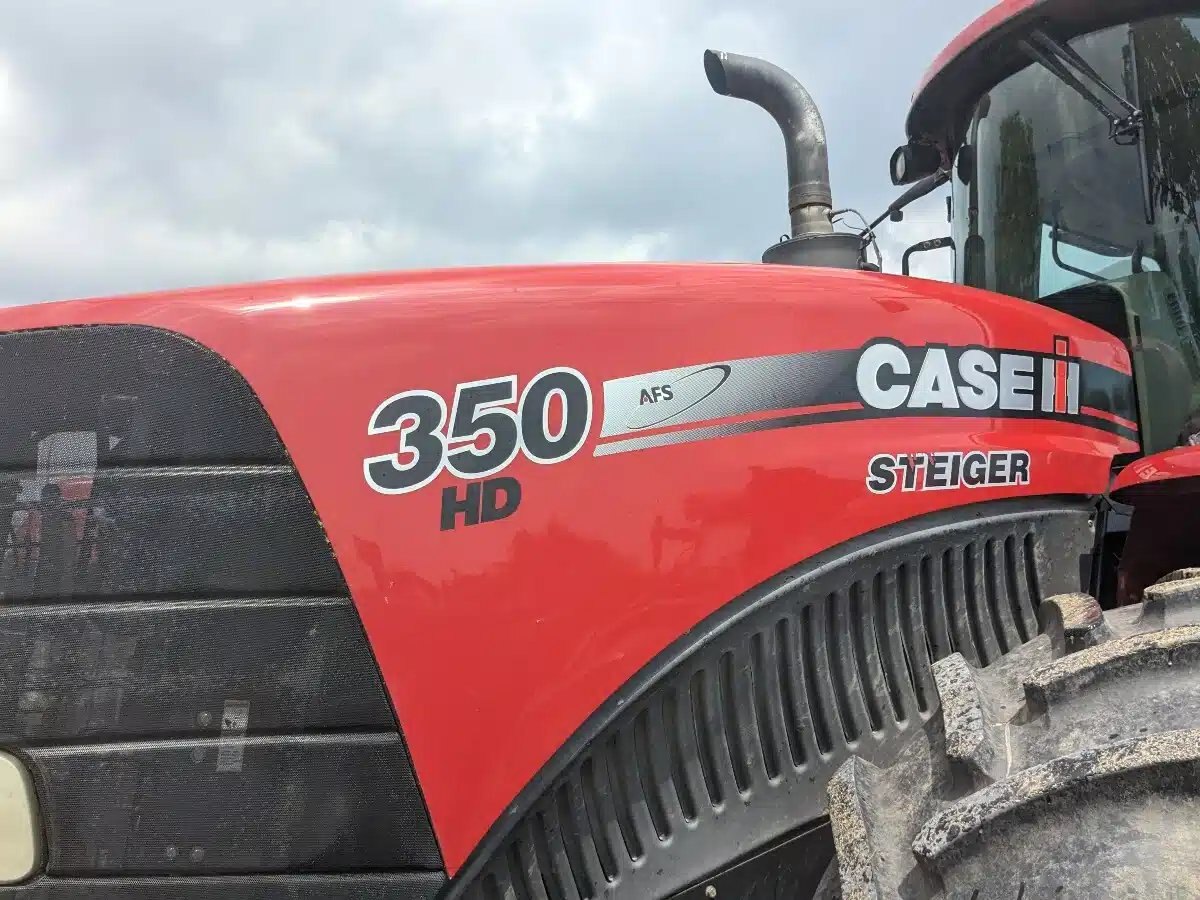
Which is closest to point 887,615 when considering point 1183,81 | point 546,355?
point 546,355

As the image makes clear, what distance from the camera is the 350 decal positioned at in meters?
1.42

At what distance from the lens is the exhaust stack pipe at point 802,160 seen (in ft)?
10.1

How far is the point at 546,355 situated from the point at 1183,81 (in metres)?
1.64

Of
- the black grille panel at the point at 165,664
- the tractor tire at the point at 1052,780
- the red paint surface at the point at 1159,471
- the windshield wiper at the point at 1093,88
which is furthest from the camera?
the windshield wiper at the point at 1093,88

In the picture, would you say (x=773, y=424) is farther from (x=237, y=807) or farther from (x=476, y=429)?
(x=237, y=807)

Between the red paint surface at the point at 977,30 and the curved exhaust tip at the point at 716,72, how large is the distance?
0.83m

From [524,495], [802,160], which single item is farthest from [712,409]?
[802,160]

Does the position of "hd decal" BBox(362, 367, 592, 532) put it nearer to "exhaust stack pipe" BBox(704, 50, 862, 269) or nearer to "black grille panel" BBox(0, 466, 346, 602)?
"black grille panel" BBox(0, 466, 346, 602)

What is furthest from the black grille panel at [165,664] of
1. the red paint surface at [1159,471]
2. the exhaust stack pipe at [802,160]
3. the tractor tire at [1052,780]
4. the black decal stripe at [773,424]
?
the exhaust stack pipe at [802,160]

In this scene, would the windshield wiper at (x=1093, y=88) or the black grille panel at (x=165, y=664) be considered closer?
the black grille panel at (x=165, y=664)

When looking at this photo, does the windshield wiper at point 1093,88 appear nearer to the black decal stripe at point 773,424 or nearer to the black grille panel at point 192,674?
the black decal stripe at point 773,424

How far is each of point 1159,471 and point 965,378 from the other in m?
0.41

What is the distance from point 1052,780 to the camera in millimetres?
1208

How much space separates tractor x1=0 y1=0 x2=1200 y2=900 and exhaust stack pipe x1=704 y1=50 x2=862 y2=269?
1529mm
